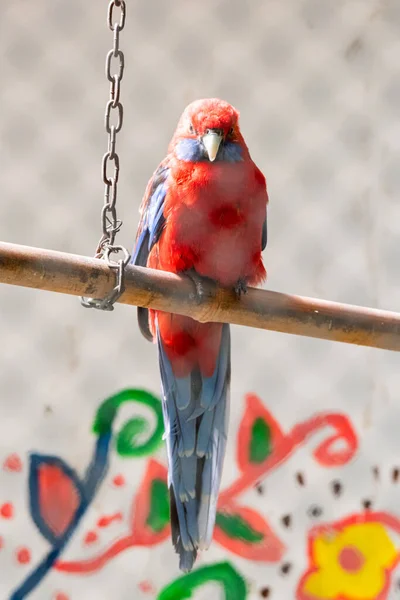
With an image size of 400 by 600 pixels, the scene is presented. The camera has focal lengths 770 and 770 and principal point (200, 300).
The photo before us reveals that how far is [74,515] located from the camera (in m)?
1.51

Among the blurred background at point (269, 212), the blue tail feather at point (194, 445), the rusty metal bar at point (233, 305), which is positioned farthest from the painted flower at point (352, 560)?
the rusty metal bar at point (233, 305)

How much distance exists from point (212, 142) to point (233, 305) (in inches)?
11.2

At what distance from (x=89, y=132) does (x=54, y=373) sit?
50cm

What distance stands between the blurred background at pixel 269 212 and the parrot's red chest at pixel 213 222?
0.46 meters

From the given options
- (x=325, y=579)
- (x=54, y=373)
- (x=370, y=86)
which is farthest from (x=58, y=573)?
(x=370, y=86)

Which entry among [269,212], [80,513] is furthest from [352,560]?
[269,212]

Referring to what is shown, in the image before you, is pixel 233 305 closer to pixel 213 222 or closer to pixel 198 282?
pixel 198 282

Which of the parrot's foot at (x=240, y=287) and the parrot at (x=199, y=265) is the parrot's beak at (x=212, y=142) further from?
the parrot's foot at (x=240, y=287)

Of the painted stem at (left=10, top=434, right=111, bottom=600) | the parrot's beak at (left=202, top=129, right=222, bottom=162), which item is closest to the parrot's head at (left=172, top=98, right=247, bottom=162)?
the parrot's beak at (left=202, top=129, right=222, bottom=162)

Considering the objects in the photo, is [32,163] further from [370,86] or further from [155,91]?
[370,86]

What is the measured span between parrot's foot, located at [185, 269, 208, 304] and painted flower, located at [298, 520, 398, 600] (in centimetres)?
75

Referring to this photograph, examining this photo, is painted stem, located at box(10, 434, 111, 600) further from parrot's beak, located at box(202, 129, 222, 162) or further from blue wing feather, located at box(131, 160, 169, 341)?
parrot's beak, located at box(202, 129, 222, 162)

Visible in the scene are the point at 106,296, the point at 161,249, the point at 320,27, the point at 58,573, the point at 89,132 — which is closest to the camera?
the point at 106,296

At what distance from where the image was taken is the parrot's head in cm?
117
